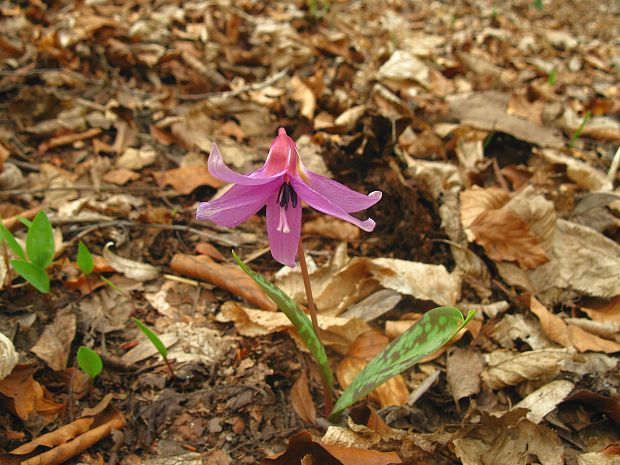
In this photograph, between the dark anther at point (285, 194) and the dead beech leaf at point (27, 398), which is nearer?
the dark anther at point (285, 194)

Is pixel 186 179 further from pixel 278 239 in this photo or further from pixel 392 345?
pixel 392 345

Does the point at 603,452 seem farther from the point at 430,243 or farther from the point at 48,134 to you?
the point at 48,134

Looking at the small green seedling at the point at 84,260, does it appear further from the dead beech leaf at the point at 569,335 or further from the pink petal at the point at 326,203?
the dead beech leaf at the point at 569,335

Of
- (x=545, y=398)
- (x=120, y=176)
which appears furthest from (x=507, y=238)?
(x=120, y=176)

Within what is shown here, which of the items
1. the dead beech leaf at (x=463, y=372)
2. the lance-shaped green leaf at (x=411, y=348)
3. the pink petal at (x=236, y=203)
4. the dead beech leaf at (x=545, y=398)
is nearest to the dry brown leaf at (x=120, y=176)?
the pink petal at (x=236, y=203)

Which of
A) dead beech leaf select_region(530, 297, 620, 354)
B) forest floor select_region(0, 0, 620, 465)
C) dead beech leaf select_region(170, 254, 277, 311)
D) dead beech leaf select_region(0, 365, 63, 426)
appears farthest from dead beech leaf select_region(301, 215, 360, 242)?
dead beech leaf select_region(0, 365, 63, 426)

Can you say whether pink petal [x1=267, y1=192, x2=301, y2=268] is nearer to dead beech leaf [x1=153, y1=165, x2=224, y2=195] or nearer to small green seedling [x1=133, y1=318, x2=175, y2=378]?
small green seedling [x1=133, y1=318, x2=175, y2=378]
